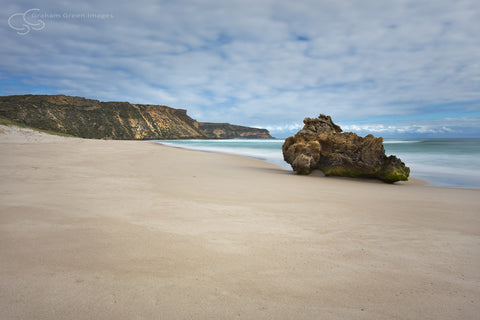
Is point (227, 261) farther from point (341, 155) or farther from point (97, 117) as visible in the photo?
point (97, 117)

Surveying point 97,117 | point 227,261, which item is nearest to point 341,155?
point 227,261

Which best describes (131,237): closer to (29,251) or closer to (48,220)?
(29,251)

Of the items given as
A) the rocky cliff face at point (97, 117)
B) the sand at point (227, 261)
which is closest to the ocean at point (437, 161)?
the sand at point (227, 261)

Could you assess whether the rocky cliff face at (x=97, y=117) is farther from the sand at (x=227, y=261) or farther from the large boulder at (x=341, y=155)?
the sand at (x=227, y=261)

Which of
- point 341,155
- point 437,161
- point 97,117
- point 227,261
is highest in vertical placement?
point 97,117

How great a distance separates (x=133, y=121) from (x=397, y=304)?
86317 millimetres

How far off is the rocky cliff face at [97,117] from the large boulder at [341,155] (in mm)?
58097

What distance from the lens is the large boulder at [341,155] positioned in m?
7.31

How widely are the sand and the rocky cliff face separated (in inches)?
2354

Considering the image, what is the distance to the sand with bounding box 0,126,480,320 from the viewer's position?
4.09 ft

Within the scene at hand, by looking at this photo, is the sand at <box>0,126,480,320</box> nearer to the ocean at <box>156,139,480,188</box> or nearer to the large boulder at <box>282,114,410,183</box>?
the large boulder at <box>282,114,410,183</box>

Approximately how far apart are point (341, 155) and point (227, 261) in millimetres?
7240

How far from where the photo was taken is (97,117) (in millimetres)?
67250

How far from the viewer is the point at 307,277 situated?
155 centimetres
